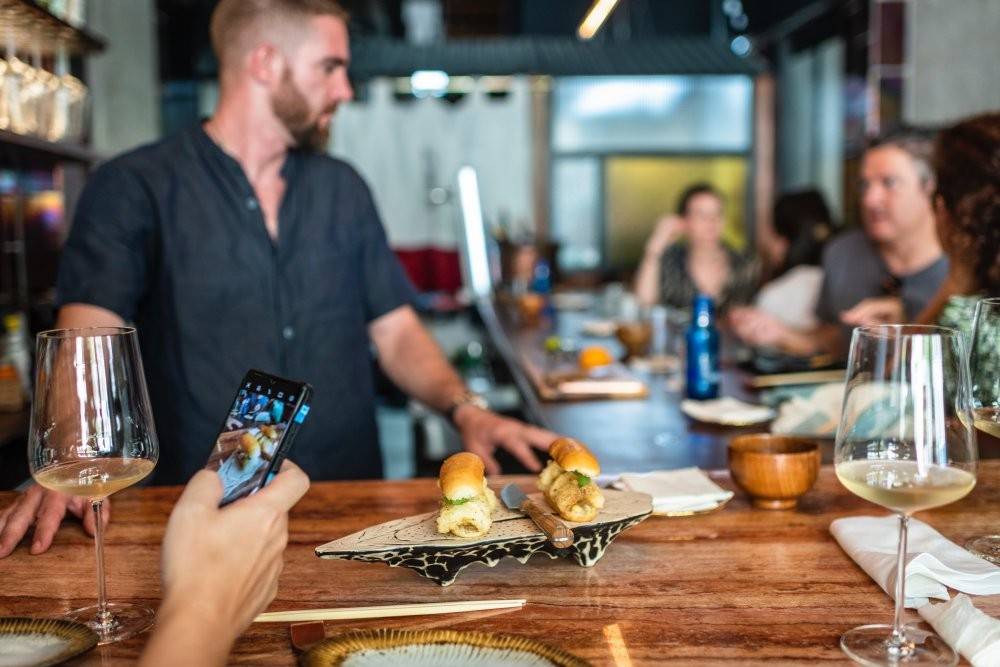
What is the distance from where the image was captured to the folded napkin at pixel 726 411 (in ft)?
6.86

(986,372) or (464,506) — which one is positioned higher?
(986,372)

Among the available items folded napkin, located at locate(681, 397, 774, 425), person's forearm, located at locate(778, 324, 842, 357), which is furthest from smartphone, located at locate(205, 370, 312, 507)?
person's forearm, located at locate(778, 324, 842, 357)

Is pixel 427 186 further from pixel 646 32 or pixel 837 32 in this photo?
pixel 837 32

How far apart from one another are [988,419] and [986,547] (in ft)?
0.56

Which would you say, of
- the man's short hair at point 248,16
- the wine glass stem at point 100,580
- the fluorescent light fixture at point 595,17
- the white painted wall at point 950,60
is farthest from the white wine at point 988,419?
the fluorescent light fixture at point 595,17

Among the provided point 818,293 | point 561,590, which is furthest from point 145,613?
point 818,293

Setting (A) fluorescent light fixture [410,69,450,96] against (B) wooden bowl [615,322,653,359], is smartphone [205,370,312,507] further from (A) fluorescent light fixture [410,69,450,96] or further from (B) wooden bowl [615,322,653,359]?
(A) fluorescent light fixture [410,69,450,96]

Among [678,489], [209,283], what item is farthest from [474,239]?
[678,489]

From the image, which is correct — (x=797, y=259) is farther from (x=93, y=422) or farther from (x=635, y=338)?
(x=93, y=422)

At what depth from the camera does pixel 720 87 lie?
335 inches

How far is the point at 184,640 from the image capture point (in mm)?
728

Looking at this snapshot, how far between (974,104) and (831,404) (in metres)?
3.96

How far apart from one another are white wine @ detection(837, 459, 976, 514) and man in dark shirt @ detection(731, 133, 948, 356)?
7.90 ft

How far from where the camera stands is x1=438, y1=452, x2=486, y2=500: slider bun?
3.57 feet
